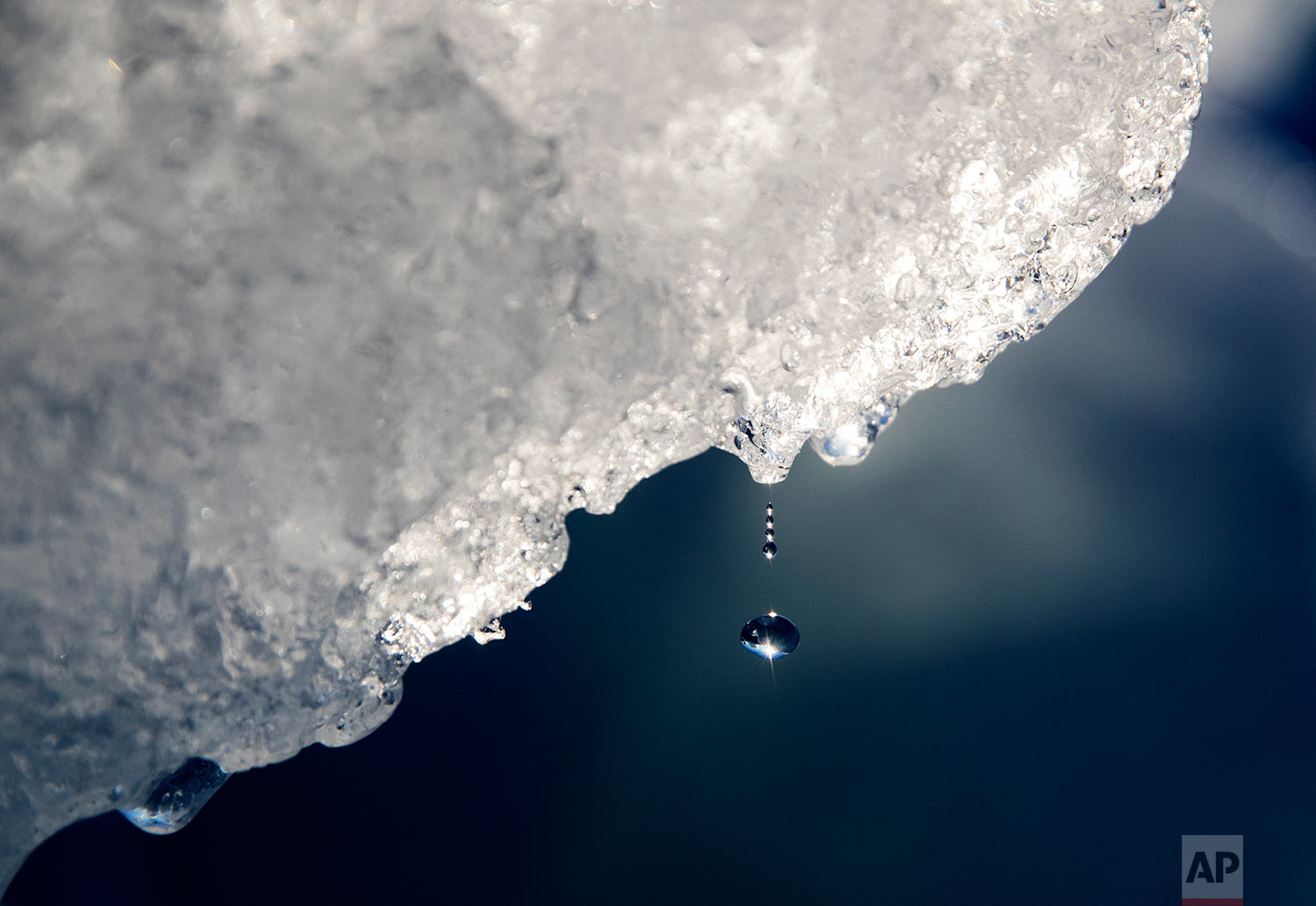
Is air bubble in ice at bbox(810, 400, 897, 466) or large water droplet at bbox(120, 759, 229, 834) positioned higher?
air bubble in ice at bbox(810, 400, 897, 466)

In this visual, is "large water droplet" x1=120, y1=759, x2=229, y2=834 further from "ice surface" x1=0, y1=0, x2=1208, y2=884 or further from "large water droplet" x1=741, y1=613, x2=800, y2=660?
"large water droplet" x1=741, y1=613, x2=800, y2=660

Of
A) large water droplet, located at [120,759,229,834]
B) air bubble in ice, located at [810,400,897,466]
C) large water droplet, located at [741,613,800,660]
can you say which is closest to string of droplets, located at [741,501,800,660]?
large water droplet, located at [741,613,800,660]

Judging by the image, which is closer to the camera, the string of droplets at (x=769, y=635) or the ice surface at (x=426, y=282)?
the ice surface at (x=426, y=282)

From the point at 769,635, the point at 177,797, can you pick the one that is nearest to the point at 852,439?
the point at 769,635

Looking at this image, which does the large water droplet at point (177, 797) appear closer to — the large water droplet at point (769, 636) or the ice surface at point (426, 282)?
the ice surface at point (426, 282)

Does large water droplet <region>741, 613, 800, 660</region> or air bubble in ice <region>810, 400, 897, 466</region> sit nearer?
air bubble in ice <region>810, 400, 897, 466</region>

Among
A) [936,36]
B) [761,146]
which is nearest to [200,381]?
[761,146]

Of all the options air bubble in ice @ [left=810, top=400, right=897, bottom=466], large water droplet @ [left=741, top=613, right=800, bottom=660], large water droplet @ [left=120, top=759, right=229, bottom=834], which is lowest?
large water droplet @ [left=120, top=759, right=229, bottom=834]

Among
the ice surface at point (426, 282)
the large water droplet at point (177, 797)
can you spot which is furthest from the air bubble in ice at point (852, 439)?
the large water droplet at point (177, 797)
